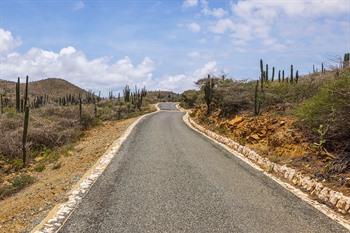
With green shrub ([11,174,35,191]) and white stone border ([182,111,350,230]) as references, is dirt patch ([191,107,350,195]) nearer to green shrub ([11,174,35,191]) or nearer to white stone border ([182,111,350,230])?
white stone border ([182,111,350,230])

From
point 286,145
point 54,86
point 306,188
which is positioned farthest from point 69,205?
point 54,86

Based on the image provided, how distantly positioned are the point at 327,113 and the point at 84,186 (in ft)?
23.9

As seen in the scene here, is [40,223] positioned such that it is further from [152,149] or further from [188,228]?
[152,149]

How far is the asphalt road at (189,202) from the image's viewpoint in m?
7.48

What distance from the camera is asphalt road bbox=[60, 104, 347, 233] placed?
24.6 feet

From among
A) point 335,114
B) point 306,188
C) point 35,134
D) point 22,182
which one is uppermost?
point 335,114

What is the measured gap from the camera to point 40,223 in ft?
25.0

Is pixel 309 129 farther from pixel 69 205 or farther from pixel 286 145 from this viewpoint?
pixel 69 205

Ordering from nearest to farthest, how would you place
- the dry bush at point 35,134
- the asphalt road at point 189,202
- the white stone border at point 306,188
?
the asphalt road at point 189,202
the white stone border at point 306,188
the dry bush at point 35,134

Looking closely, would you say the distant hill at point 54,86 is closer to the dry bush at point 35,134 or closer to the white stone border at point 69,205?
the dry bush at point 35,134

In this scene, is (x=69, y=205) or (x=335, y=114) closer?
(x=69, y=205)

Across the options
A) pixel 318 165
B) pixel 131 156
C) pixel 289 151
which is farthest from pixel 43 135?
pixel 318 165

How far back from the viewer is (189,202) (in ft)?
29.3

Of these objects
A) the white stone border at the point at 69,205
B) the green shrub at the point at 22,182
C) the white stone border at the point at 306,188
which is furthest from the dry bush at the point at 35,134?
the white stone border at the point at 306,188
